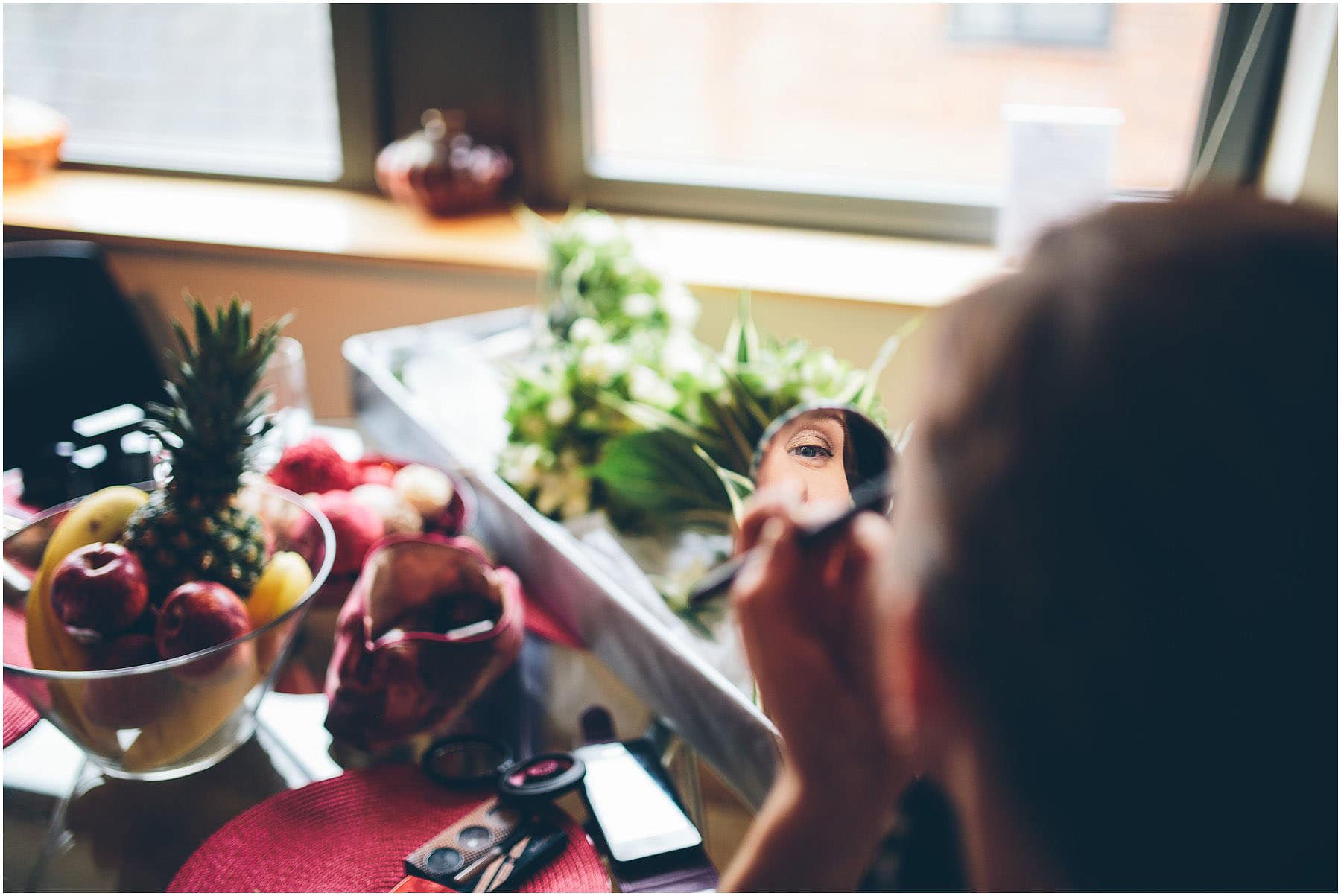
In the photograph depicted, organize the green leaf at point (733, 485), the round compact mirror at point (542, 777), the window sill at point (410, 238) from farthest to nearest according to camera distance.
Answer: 1. the window sill at point (410, 238)
2. the green leaf at point (733, 485)
3. the round compact mirror at point (542, 777)

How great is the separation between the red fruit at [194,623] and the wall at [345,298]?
127 centimetres

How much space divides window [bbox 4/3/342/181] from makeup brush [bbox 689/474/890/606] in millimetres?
2150

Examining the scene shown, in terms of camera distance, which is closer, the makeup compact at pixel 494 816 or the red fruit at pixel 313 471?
the makeup compact at pixel 494 816

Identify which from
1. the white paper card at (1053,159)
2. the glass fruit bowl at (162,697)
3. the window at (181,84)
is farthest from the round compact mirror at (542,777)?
the window at (181,84)

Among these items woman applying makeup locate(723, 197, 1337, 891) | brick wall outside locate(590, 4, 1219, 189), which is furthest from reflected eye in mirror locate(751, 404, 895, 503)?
brick wall outside locate(590, 4, 1219, 189)

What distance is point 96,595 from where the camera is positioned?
729mm

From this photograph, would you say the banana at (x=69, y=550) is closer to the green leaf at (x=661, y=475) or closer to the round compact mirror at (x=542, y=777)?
the round compact mirror at (x=542, y=777)

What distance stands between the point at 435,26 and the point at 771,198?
2.70 ft

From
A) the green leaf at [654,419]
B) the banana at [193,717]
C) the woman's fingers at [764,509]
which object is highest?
the woman's fingers at [764,509]

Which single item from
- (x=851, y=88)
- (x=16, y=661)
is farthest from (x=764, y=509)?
(x=851, y=88)

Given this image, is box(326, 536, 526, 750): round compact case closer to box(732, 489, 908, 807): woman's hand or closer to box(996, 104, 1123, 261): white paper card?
box(732, 489, 908, 807): woman's hand

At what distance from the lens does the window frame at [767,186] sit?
1757 millimetres

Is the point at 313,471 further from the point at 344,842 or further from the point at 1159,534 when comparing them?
the point at 1159,534

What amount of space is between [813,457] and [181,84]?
2.47 meters
